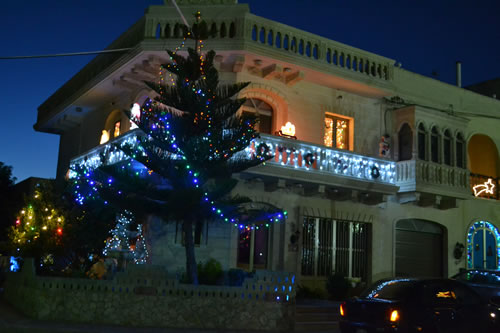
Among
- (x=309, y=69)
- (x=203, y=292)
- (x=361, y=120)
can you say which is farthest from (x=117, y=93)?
(x=203, y=292)

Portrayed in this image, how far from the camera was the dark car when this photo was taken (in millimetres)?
8938

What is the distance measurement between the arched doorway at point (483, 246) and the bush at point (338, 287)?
20.6ft

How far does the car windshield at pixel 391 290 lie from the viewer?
31.2 ft

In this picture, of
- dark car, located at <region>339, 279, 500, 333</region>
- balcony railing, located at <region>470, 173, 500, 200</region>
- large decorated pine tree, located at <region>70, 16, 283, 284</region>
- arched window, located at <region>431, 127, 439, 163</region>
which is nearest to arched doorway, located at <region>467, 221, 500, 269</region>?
balcony railing, located at <region>470, 173, 500, 200</region>

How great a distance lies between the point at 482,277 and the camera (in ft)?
44.0

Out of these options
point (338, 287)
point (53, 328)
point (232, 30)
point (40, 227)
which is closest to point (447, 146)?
point (338, 287)

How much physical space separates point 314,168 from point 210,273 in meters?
4.24

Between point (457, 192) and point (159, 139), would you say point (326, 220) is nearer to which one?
point (457, 192)

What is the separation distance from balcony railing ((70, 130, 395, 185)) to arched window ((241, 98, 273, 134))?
5.98 feet

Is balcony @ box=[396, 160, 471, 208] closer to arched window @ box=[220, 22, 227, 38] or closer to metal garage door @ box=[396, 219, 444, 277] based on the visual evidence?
metal garage door @ box=[396, 219, 444, 277]

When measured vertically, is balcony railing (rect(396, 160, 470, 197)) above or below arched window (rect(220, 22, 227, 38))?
below

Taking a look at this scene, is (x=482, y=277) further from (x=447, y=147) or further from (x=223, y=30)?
(x=223, y=30)

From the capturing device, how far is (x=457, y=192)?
59.5 feet

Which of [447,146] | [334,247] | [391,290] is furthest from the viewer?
[447,146]
